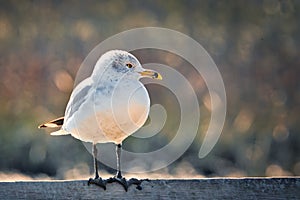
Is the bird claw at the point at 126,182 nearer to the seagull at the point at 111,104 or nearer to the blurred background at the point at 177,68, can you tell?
the seagull at the point at 111,104

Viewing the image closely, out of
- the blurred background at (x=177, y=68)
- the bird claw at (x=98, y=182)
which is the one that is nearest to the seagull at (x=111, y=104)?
the bird claw at (x=98, y=182)

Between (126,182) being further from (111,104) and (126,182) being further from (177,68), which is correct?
(177,68)

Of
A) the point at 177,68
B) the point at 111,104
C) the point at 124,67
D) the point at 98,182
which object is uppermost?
the point at 177,68

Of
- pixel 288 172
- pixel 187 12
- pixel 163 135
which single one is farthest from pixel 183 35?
pixel 288 172

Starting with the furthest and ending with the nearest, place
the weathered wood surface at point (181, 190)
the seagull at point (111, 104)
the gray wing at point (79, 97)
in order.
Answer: the gray wing at point (79, 97) < the seagull at point (111, 104) < the weathered wood surface at point (181, 190)

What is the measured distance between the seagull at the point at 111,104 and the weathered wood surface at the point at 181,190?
0.05m

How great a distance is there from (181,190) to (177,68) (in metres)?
3.43

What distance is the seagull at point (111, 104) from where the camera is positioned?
263 cm

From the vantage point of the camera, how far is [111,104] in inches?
104

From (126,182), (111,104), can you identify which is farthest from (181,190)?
(111,104)

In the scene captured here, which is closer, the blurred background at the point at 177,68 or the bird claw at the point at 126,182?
the bird claw at the point at 126,182

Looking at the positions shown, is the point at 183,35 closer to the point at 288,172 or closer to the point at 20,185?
the point at 288,172

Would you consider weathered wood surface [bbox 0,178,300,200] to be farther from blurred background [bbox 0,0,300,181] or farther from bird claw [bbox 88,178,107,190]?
blurred background [bbox 0,0,300,181]

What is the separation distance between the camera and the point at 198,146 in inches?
224
